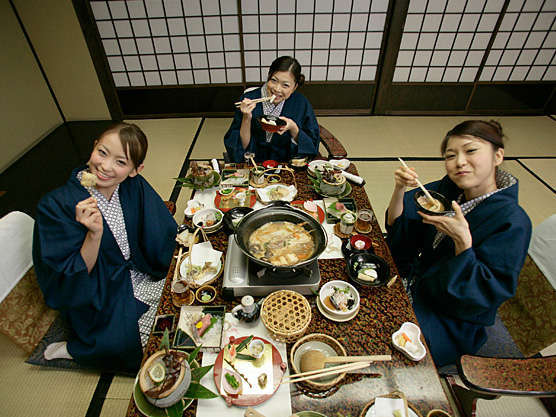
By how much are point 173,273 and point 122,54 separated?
19.0 ft

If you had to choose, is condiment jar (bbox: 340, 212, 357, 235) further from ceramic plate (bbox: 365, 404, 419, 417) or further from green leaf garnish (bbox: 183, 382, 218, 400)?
green leaf garnish (bbox: 183, 382, 218, 400)

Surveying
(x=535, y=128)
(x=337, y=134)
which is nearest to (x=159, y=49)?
(x=337, y=134)

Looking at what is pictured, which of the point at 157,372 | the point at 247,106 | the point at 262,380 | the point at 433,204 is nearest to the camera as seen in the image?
the point at 157,372

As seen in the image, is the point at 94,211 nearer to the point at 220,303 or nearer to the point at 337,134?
the point at 220,303

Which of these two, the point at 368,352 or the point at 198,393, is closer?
the point at 198,393

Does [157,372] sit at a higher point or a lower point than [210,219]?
higher

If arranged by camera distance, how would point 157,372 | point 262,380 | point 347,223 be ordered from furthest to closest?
point 347,223 → point 262,380 → point 157,372

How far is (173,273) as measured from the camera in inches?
78.2

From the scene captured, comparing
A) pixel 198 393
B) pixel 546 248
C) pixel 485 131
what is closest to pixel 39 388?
pixel 198 393

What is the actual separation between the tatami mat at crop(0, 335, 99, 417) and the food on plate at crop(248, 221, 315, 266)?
4.62 ft

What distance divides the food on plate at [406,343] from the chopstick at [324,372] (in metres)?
0.25

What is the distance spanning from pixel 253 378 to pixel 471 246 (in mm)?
1438

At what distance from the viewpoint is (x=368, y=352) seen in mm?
1610

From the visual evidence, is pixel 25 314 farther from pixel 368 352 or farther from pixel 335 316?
pixel 368 352
